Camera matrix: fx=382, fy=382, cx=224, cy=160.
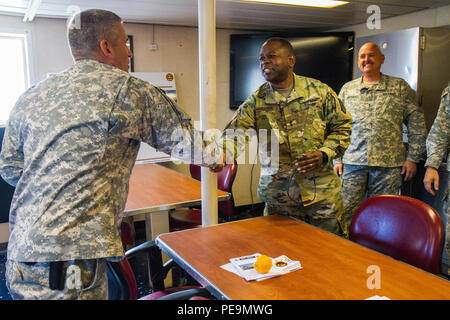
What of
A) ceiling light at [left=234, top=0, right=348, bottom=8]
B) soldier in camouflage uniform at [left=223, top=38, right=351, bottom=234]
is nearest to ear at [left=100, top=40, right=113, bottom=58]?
soldier in camouflage uniform at [left=223, top=38, right=351, bottom=234]

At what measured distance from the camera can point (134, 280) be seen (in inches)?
65.2

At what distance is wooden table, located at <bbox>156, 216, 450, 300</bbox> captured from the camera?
4.27ft

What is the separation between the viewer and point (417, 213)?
1696 mm

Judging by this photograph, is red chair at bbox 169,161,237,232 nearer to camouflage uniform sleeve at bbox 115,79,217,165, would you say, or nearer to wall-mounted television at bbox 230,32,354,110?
camouflage uniform sleeve at bbox 115,79,217,165

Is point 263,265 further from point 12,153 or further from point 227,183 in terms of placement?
point 227,183

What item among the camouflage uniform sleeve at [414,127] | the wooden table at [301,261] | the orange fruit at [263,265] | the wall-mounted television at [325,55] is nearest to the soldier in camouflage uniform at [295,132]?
the wooden table at [301,261]

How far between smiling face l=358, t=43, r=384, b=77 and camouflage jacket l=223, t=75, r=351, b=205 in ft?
3.72

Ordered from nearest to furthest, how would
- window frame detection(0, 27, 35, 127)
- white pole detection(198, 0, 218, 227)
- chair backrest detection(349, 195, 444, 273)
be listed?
chair backrest detection(349, 195, 444, 273) → white pole detection(198, 0, 218, 227) → window frame detection(0, 27, 35, 127)

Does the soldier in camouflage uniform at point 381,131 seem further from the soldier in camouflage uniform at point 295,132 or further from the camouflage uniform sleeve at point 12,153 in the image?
the camouflage uniform sleeve at point 12,153

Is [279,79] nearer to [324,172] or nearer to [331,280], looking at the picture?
[324,172]

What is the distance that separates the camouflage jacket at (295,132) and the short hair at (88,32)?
0.97 meters

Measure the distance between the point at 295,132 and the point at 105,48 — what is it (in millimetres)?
1217

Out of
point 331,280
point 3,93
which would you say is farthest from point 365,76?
point 3,93

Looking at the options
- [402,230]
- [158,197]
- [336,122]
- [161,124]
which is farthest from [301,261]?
[158,197]
